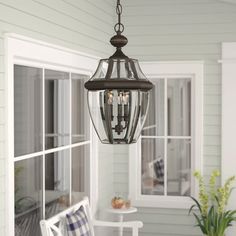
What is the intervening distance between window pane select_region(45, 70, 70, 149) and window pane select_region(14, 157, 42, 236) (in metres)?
0.30

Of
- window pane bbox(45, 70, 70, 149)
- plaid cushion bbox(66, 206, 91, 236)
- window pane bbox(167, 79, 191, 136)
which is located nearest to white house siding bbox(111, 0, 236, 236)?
window pane bbox(167, 79, 191, 136)

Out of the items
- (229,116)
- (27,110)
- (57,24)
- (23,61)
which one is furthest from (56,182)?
(229,116)

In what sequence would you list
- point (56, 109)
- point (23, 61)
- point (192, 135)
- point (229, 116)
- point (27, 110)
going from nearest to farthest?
1. point (23, 61)
2. point (27, 110)
3. point (56, 109)
4. point (229, 116)
5. point (192, 135)

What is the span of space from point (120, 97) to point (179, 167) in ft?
12.1

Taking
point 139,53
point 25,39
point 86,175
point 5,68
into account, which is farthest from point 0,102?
point 139,53

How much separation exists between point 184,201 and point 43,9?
283 cm

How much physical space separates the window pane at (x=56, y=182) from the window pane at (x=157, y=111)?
1522 millimetres

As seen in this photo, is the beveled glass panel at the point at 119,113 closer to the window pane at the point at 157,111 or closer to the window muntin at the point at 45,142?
the window muntin at the point at 45,142

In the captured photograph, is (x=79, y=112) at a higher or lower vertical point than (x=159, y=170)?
higher

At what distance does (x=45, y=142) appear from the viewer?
3660 mm

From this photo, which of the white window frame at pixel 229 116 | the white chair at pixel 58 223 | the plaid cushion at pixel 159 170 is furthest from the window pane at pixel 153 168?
the white chair at pixel 58 223

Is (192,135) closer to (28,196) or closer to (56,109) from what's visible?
(56,109)

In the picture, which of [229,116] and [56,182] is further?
[229,116]

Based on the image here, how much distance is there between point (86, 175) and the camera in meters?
4.68
